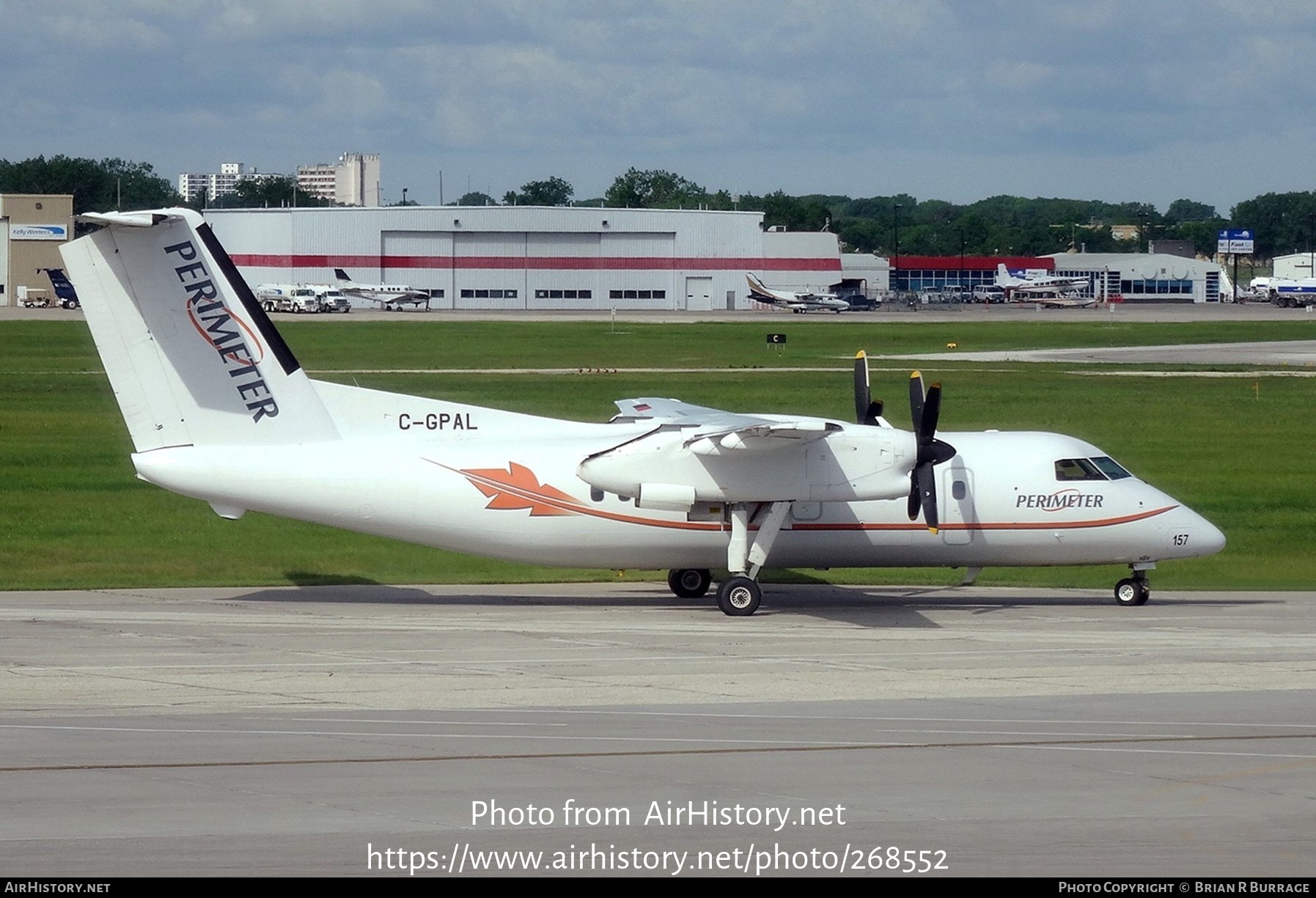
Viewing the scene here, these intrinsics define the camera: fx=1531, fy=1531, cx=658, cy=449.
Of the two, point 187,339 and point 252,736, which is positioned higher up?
point 187,339

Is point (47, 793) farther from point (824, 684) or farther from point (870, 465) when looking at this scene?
point (870, 465)

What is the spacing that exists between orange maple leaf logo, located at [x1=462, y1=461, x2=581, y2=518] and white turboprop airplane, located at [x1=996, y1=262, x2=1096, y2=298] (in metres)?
157

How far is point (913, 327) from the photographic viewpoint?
113 metres

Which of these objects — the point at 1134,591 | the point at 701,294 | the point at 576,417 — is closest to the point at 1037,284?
the point at 701,294

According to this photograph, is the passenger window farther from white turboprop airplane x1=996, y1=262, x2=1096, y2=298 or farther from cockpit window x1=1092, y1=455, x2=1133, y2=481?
white turboprop airplane x1=996, y1=262, x2=1096, y2=298

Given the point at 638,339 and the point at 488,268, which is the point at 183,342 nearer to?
the point at 638,339

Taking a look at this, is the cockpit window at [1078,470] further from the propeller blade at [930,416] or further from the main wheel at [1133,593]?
the propeller blade at [930,416]

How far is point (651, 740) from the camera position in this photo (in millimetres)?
15812

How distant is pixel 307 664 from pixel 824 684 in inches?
267

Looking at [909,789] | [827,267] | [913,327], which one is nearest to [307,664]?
[909,789]

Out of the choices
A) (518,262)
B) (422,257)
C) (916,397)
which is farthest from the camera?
(518,262)

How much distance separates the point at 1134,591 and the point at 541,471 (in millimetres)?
10571

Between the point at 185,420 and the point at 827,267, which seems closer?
the point at 185,420

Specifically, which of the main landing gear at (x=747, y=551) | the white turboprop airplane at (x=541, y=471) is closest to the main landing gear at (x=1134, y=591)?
the white turboprop airplane at (x=541, y=471)
